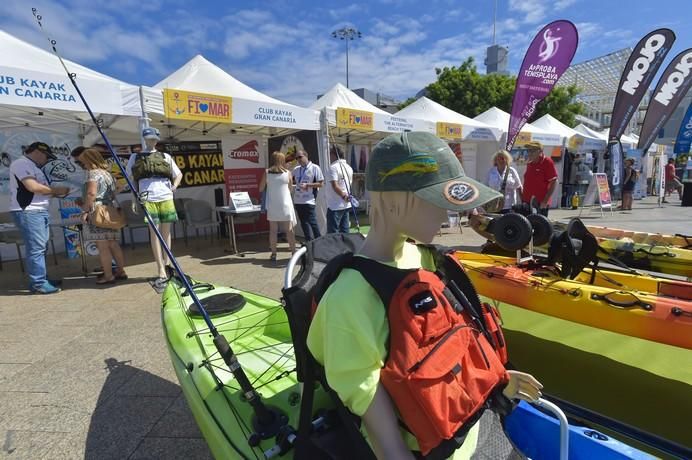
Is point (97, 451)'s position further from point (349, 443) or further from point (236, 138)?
point (236, 138)

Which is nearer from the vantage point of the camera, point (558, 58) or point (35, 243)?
point (35, 243)

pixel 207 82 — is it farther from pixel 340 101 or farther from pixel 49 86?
pixel 340 101

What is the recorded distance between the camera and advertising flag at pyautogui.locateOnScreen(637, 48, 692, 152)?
12062mm

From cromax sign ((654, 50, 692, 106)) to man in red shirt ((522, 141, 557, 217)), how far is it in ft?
37.4

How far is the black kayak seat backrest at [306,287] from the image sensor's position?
1.17 meters

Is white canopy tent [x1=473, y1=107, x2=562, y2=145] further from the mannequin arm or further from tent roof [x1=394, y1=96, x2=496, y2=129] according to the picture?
the mannequin arm

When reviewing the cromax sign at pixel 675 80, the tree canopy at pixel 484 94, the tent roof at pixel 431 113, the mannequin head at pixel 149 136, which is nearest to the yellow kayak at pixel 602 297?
the mannequin head at pixel 149 136

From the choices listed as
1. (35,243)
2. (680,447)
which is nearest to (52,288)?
(35,243)

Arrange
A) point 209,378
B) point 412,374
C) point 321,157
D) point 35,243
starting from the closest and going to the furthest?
point 412,374
point 209,378
point 35,243
point 321,157

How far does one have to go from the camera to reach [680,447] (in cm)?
192

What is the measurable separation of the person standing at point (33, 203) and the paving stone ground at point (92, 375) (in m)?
0.44

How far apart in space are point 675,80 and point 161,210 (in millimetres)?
16073

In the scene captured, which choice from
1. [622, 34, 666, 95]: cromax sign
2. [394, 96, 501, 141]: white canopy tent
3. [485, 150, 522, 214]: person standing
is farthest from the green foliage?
[485, 150, 522, 214]: person standing

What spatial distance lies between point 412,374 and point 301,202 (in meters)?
5.44
